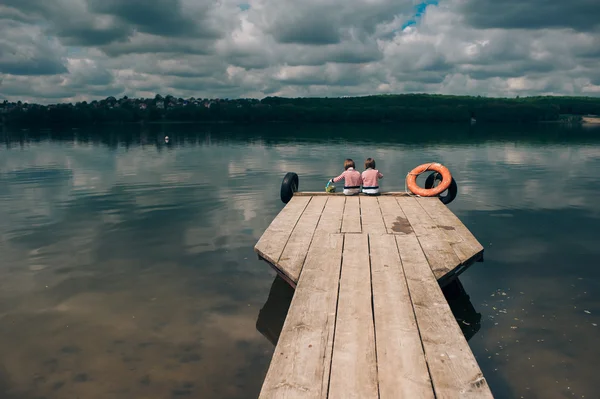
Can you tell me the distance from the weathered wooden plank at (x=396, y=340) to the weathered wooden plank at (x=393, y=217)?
2.10m

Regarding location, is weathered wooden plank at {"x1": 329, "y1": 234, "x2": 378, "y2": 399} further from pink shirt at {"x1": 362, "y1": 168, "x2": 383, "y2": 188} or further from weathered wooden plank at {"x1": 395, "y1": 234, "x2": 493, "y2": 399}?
pink shirt at {"x1": 362, "y1": 168, "x2": 383, "y2": 188}

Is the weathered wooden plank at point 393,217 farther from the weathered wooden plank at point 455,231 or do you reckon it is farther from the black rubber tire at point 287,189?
the black rubber tire at point 287,189

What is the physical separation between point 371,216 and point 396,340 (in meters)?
5.46

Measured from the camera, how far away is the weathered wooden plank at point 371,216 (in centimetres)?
857

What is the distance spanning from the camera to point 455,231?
8.58m

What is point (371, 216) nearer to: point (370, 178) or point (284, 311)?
point (370, 178)

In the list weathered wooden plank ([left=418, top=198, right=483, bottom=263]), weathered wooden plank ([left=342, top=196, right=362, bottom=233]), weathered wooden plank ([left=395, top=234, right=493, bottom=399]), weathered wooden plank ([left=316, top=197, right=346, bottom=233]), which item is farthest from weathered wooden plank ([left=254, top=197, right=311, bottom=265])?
weathered wooden plank ([left=418, top=198, right=483, bottom=263])

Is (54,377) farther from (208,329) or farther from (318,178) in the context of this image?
(318,178)

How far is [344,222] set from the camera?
30.0ft

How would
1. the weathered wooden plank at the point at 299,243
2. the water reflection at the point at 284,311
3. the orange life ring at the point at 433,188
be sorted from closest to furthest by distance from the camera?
1. the weathered wooden plank at the point at 299,243
2. the water reflection at the point at 284,311
3. the orange life ring at the point at 433,188

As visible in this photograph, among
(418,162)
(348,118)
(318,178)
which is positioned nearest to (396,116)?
(348,118)

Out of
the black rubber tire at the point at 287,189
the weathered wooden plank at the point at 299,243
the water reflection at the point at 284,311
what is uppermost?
the black rubber tire at the point at 287,189

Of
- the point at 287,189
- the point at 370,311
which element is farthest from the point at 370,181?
the point at 370,311

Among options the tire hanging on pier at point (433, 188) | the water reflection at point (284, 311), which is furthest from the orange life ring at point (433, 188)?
the water reflection at point (284, 311)
